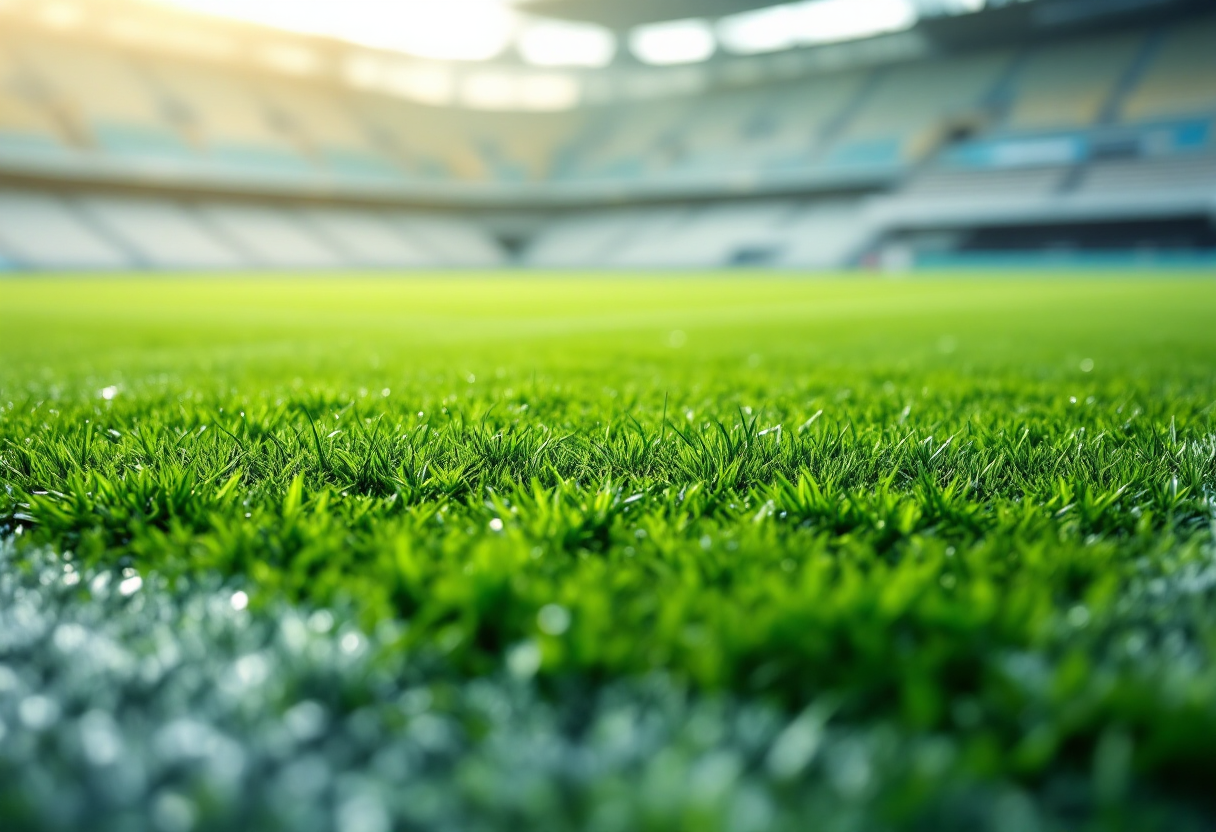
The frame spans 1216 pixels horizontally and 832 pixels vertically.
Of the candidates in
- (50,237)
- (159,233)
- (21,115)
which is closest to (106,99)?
(21,115)

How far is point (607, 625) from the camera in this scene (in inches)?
34.8

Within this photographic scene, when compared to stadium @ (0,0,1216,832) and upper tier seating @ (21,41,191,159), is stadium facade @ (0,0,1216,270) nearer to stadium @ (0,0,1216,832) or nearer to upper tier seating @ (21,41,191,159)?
upper tier seating @ (21,41,191,159)

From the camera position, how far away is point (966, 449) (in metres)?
1.77

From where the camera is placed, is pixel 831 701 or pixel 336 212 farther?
pixel 336 212

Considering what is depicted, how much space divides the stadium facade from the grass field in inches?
1227

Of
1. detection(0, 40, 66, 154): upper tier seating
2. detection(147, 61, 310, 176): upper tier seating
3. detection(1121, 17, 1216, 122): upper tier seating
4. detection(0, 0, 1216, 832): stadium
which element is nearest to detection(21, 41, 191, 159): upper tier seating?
detection(0, 40, 66, 154): upper tier seating

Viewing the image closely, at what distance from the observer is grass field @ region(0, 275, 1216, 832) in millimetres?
672

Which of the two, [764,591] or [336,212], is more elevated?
[336,212]

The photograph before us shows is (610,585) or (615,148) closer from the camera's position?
(610,585)

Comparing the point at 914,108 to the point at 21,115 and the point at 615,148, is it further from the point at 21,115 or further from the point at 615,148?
the point at 21,115

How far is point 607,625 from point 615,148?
48.1 meters

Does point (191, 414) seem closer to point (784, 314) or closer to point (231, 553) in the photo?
point (231, 553)

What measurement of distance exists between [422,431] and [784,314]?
25.5ft

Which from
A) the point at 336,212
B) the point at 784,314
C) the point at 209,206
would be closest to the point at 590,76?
the point at 336,212
